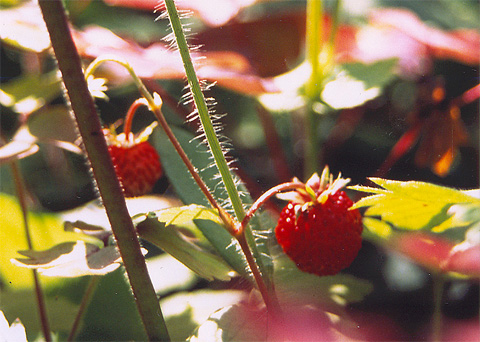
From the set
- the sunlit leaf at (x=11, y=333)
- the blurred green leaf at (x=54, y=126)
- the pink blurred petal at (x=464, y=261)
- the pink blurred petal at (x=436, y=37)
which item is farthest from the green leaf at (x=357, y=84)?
the sunlit leaf at (x=11, y=333)

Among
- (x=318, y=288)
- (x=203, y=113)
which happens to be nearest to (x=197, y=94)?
(x=203, y=113)

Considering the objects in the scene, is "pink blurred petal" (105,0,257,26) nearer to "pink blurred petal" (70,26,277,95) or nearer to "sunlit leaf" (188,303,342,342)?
"pink blurred petal" (70,26,277,95)

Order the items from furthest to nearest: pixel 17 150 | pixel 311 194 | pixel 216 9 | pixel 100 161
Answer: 1. pixel 216 9
2. pixel 17 150
3. pixel 311 194
4. pixel 100 161

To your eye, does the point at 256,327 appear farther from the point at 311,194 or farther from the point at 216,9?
the point at 216,9

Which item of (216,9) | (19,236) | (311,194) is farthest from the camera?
(216,9)

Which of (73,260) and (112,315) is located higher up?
(73,260)

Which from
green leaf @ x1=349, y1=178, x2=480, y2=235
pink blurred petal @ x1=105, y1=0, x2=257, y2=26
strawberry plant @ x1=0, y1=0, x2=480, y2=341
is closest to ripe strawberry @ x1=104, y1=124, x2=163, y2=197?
strawberry plant @ x1=0, y1=0, x2=480, y2=341

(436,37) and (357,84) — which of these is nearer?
(357,84)

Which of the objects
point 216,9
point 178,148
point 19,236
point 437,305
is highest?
point 216,9
